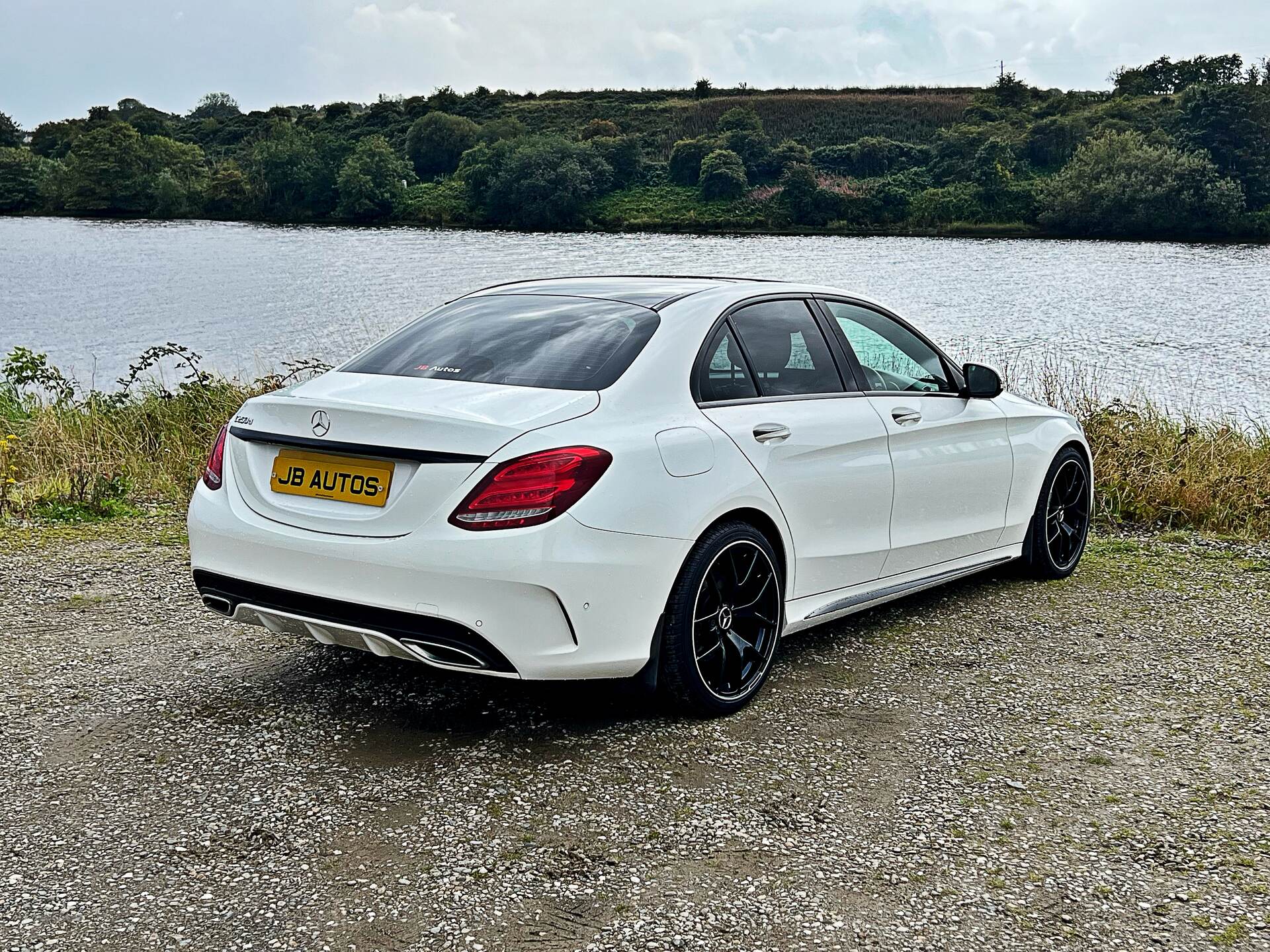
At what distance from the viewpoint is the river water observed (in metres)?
19.5

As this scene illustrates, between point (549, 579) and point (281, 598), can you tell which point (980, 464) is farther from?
point (281, 598)

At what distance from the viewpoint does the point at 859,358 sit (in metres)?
4.94

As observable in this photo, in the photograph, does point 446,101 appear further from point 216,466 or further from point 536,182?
point 216,466

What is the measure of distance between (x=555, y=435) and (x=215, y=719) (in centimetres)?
173

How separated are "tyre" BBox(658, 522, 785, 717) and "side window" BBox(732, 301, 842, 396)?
0.67 metres

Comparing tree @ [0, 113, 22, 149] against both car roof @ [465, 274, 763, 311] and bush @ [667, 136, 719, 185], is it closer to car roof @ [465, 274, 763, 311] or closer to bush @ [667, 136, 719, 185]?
bush @ [667, 136, 719, 185]

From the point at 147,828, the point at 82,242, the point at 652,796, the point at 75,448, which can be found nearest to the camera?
the point at 147,828

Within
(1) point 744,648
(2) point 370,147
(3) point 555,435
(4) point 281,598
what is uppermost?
(2) point 370,147

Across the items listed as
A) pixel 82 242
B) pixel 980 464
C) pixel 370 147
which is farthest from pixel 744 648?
pixel 370 147

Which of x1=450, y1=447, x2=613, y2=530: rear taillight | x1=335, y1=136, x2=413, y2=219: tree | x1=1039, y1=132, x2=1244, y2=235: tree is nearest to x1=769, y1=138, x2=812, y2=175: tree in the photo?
x1=1039, y1=132, x2=1244, y2=235: tree

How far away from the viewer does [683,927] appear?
109 inches

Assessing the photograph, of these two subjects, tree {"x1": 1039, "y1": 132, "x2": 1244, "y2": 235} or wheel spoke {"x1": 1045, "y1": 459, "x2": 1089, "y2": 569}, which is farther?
tree {"x1": 1039, "y1": 132, "x2": 1244, "y2": 235}

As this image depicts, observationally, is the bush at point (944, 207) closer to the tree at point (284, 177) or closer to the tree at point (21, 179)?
the tree at point (284, 177)

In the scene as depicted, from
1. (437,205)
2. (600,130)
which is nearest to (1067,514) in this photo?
(437,205)
